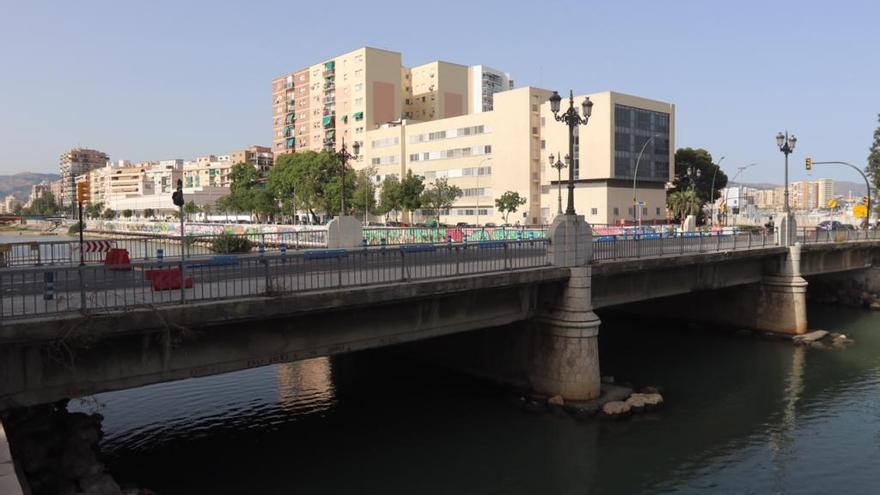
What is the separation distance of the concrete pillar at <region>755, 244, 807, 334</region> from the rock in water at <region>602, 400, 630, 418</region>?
15.9m

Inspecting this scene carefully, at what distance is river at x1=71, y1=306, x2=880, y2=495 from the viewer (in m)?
14.9

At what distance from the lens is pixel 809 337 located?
29.8 meters

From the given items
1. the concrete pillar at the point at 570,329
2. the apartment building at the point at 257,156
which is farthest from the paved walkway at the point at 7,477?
the apartment building at the point at 257,156

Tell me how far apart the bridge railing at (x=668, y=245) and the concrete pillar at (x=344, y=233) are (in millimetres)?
10978

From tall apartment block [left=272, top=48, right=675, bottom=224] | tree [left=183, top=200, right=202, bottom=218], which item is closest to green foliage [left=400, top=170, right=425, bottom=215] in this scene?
tall apartment block [left=272, top=48, right=675, bottom=224]

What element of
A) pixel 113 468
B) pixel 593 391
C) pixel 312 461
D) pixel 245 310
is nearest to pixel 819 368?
pixel 593 391

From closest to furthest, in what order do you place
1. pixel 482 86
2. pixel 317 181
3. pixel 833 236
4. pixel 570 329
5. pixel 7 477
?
pixel 7 477 < pixel 570 329 < pixel 833 236 < pixel 317 181 < pixel 482 86

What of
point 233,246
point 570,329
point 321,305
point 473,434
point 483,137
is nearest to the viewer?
point 321,305

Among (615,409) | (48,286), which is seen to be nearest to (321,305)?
(48,286)

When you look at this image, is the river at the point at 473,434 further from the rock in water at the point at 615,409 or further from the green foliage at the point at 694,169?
the green foliage at the point at 694,169

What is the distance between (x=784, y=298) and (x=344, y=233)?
2160 cm

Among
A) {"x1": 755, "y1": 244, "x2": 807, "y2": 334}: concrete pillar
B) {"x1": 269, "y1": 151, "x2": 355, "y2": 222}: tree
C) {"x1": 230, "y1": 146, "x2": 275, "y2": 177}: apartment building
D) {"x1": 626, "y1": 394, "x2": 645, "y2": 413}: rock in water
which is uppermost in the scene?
{"x1": 230, "y1": 146, "x2": 275, "y2": 177}: apartment building

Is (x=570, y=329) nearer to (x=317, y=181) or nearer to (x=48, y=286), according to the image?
(x=48, y=286)

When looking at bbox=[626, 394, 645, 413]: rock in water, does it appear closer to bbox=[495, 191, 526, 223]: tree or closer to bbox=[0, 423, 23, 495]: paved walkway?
bbox=[0, 423, 23, 495]: paved walkway
